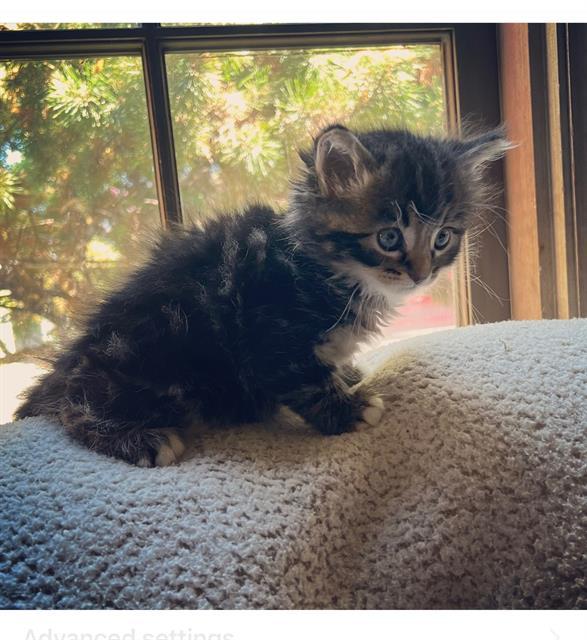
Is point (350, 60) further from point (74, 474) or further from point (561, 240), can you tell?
point (74, 474)

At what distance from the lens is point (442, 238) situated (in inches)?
42.7

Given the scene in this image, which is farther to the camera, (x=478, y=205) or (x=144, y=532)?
(x=478, y=205)

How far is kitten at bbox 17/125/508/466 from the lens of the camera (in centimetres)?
99

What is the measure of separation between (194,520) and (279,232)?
57cm

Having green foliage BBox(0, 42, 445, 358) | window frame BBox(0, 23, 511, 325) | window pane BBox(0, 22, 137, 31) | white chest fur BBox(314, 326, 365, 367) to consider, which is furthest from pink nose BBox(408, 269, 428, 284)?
window pane BBox(0, 22, 137, 31)

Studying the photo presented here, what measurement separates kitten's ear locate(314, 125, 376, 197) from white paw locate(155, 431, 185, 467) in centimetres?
50

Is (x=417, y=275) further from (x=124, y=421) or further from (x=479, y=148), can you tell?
(x=124, y=421)

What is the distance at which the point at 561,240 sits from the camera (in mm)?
1482

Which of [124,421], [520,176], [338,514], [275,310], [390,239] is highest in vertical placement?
[520,176]

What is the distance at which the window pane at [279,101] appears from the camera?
1.52 m

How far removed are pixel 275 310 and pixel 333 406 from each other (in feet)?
0.63

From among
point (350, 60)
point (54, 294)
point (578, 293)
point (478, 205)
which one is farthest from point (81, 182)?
point (578, 293)

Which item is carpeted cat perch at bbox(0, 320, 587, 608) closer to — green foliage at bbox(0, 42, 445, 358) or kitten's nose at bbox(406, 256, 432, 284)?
kitten's nose at bbox(406, 256, 432, 284)

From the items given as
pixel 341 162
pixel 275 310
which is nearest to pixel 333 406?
pixel 275 310
